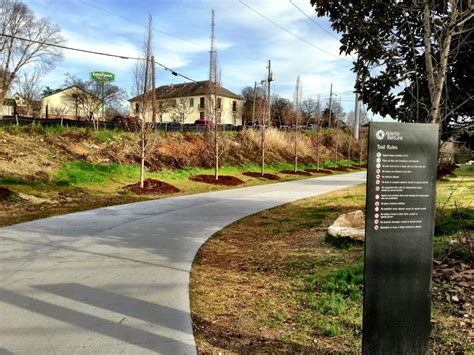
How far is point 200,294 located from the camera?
505cm

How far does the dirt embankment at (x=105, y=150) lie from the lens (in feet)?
55.5

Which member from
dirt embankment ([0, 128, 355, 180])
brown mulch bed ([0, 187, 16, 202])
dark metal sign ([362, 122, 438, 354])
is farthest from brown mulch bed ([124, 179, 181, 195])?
dark metal sign ([362, 122, 438, 354])

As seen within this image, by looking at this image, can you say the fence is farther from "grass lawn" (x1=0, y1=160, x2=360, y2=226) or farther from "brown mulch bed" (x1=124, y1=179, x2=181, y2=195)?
"brown mulch bed" (x1=124, y1=179, x2=181, y2=195)

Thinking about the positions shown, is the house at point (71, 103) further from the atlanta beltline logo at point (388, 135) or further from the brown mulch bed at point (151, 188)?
the atlanta beltline logo at point (388, 135)

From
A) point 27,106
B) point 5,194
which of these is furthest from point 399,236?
point 27,106

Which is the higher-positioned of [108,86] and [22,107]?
[108,86]

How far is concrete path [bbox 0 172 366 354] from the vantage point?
144 inches

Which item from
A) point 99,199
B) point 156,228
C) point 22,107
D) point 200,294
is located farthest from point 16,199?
point 22,107

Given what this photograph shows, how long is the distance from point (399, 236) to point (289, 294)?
2181 mm

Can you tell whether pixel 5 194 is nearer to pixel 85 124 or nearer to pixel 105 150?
pixel 105 150

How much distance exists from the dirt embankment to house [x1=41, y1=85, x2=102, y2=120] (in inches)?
1424

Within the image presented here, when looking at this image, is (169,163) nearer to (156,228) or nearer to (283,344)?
(156,228)

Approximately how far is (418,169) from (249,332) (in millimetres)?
2075

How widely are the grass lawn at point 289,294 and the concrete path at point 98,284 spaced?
0.32 m
